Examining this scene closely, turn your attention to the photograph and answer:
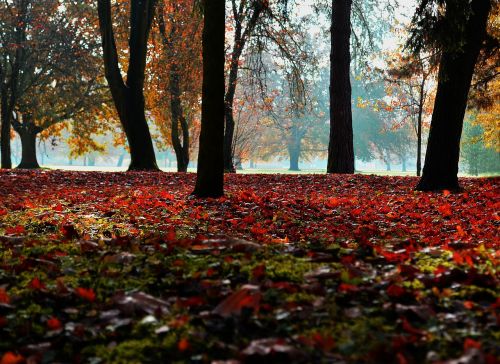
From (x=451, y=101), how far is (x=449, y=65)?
0.71m

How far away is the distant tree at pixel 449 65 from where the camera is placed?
9.44 metres

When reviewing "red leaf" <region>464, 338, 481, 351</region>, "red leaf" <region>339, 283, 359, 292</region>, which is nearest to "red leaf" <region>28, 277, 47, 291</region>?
"red leaf" <region>339, 283, 359, 292</region>

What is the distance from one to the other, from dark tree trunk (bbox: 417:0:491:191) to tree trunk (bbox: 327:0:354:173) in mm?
5485

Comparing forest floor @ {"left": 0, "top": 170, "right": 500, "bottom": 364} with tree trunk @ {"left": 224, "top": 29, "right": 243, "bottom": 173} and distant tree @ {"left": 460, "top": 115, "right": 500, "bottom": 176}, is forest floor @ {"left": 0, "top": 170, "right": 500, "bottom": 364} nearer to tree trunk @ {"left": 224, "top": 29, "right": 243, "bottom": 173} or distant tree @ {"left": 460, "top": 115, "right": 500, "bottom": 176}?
tree trunk @ {"left": 224, "top": 29, "right": 243, "bottom": 173}

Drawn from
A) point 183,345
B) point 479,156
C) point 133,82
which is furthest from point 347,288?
point 479,156

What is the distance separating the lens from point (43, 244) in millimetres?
4523

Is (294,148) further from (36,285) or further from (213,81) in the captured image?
(36,285)

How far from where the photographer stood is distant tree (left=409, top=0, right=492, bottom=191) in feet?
31.0

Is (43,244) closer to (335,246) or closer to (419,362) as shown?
(335,246)

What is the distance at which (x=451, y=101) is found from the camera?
9.62 metres

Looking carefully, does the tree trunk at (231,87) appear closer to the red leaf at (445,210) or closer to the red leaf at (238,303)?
the red leaf at (445,210)

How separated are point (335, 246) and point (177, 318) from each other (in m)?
1.82

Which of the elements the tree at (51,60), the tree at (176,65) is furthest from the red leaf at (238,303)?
the tree at (51,60)

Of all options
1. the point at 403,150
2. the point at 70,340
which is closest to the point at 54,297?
the point at 70,340
